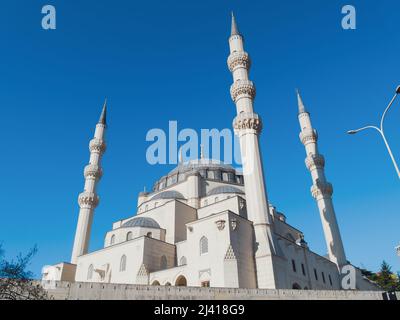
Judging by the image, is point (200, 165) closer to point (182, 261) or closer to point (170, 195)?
point (170, 195)

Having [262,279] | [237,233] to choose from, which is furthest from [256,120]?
[262,279]

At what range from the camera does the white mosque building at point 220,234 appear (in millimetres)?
19991

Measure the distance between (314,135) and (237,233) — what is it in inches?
779

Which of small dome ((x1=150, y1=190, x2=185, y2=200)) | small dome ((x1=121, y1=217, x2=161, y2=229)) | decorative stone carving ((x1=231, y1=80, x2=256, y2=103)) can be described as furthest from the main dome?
decorative stone carving ((x1=231, y1=80, x2=256, y2=103))

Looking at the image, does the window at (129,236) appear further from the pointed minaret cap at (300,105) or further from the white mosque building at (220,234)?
the pointed minaret cap at (300,105)

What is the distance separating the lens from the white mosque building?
20.0m

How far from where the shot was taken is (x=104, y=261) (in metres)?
24.5

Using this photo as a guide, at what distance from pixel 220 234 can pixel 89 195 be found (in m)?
16.2

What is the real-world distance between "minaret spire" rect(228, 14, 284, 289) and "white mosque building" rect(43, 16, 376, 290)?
70 millimetres

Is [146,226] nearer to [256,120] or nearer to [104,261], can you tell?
[104,261]

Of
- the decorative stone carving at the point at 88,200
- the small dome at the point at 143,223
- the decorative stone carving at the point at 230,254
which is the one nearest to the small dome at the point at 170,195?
the small dome at the point at 143,223

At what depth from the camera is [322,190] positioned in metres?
32.8

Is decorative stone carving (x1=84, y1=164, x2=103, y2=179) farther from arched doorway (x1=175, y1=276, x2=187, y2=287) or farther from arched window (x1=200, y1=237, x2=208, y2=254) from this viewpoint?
arched window (x1=200, y1=237, x2=208, y2=254)

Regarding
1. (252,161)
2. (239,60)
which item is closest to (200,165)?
(239,60)
